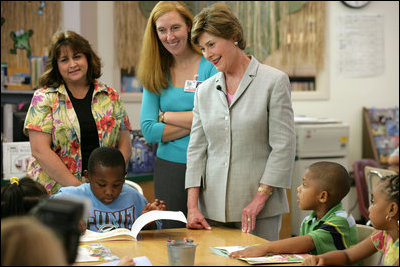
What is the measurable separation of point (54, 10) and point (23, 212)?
14.6 ft

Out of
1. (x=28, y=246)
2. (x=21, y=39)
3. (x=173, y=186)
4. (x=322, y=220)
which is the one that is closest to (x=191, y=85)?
(x=173, y=186)

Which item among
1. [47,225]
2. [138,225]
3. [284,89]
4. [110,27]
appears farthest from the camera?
[110,27]

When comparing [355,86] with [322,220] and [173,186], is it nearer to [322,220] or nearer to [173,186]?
[173,186]

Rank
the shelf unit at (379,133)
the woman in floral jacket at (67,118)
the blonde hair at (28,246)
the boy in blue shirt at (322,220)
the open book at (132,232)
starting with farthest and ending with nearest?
the shelf unit at (379,133)
the woman in floral jacket at (67,118)
the open book at (132,232)
the boy in blue shirt at (322,220)
the blonde hair at (28,246)

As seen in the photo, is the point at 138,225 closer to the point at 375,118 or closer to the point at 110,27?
the point at 110,27

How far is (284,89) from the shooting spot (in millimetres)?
2420

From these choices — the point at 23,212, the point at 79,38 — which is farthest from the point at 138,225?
the point at 79,38

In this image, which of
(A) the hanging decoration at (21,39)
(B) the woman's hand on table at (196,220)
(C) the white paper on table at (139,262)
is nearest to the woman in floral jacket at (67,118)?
(B) the woman's hand on table at (196,220)

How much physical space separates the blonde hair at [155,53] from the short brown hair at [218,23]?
47cm

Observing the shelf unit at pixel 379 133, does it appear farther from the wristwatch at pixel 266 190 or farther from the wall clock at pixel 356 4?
the wristwatch at pixel 266 190

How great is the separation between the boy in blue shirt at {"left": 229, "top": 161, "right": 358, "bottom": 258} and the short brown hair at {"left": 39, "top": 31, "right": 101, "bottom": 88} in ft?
4.10

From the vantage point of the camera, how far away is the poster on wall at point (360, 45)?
22.1 feet

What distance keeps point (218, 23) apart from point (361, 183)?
163 inches

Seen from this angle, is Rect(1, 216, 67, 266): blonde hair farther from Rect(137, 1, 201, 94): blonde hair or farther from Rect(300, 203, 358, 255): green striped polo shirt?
Rect(137, 1, 201, 94): blonde hair
